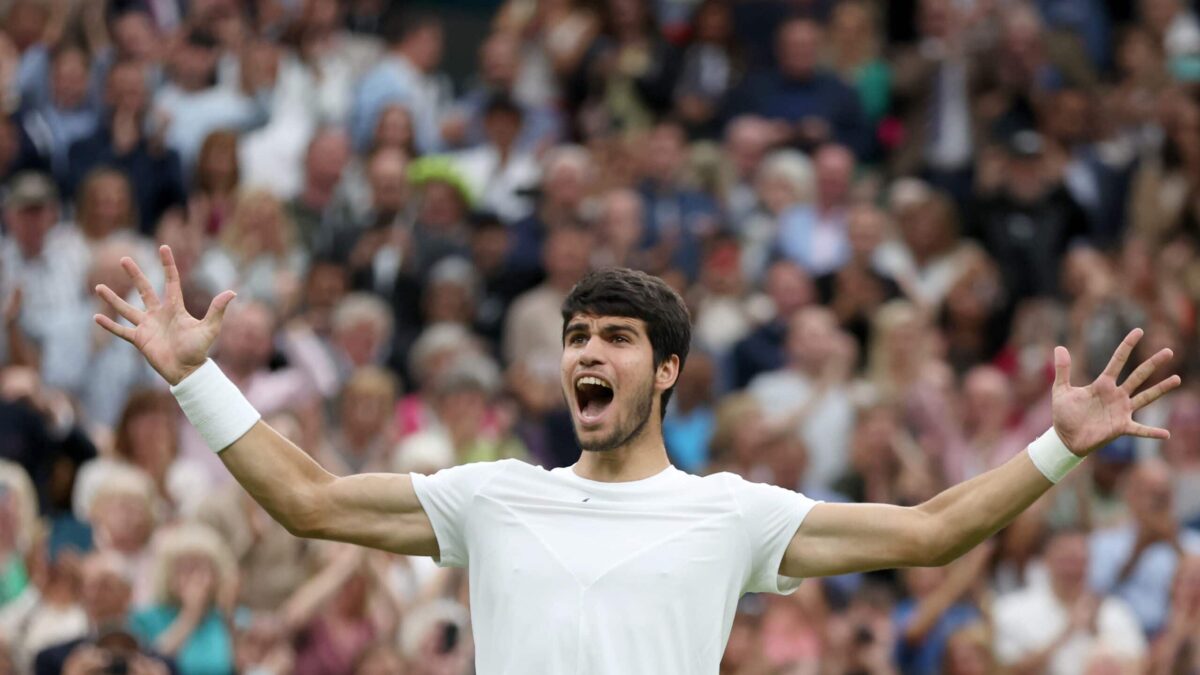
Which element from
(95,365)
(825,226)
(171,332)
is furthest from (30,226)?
(171,332)

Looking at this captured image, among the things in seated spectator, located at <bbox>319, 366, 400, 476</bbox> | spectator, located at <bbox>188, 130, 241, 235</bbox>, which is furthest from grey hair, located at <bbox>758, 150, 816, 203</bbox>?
seated spectator, located at <bbox>319, 366, 400, 476</bbox>

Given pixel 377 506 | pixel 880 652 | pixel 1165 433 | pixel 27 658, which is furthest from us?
pixel 880 652

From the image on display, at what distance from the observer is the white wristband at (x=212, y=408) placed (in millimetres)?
5715

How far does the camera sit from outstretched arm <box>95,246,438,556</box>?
5.71m

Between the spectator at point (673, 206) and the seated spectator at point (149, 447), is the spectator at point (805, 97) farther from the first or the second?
the seated spectator at point (149, 447)

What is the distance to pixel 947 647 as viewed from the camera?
35.2ft

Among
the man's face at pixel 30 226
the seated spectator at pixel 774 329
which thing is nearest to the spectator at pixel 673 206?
the seated spectator at pixel 774 329

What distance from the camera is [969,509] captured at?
5.64 meters

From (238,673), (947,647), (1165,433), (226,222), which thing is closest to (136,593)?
(238,673)

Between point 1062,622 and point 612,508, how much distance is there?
18.9 feet

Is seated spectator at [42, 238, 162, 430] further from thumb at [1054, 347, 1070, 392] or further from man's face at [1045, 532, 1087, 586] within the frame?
thumb at [1054, 347, 1070, 392]

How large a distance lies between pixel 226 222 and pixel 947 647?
4.45 meters

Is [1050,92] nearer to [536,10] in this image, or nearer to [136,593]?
[536,10]

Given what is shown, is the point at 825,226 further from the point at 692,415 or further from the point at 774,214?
the point at 692,415
